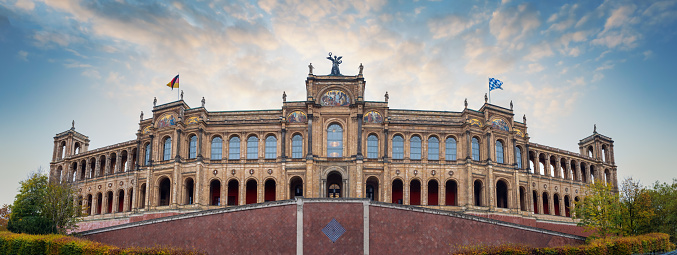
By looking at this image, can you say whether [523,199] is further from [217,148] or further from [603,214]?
[217,148]

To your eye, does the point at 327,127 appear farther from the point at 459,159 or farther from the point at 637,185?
the point at 637,185

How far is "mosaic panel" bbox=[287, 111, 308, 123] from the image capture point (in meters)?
60.3

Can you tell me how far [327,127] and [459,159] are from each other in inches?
560

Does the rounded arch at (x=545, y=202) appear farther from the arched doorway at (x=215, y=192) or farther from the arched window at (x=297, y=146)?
the arched doorway at (x=215, y=192)

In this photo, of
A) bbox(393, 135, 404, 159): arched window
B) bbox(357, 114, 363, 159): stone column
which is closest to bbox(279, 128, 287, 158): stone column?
bbox(357, 114, 363, 159): stone column

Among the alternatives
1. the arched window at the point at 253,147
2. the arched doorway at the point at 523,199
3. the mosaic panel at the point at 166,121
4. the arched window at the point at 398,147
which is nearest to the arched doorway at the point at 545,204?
the arched doorway at the point at 523,199

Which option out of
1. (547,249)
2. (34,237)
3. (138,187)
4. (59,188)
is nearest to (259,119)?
(138,187)

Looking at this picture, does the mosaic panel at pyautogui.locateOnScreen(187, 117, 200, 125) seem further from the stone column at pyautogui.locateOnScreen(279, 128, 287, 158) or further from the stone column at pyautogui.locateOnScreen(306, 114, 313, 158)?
the stone column at pyautogui.locateOnScreen(306, 114, 313, 158)

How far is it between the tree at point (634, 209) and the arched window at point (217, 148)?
127 feet

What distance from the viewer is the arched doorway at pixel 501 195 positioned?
6388 centimetres

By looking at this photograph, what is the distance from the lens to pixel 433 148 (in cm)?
6091

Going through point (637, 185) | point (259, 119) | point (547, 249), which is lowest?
point (547, 249)

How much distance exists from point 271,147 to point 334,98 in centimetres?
839

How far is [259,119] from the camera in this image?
2395 inches
